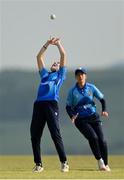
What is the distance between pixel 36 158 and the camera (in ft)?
49.0

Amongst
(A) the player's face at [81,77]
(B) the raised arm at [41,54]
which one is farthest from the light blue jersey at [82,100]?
(B) the raised arm at [41,54]

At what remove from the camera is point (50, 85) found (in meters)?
14.6

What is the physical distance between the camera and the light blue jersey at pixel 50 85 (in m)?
14.6

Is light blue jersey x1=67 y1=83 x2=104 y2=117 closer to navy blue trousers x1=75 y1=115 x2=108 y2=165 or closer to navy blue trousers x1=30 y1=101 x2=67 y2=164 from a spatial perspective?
navy blue trousers x1=75 y1=115 x2=108 y2=165

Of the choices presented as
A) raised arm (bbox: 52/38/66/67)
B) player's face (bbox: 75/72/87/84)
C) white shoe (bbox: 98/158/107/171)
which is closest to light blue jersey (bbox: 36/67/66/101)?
raised arm (bbox: 52/38/66/67)

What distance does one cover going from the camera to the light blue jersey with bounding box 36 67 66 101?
14.6 m

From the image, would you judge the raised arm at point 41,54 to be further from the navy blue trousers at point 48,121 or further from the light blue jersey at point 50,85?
the navy blue trousers at point 48,121

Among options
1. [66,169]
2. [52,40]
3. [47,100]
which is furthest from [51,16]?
[66,169]

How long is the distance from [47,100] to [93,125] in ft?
4.49

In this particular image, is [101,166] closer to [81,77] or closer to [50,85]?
[81,77]

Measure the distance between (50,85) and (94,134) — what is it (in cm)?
147

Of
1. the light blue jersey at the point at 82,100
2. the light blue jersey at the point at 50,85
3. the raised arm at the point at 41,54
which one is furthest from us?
the light blue jersey at the point at 82,100

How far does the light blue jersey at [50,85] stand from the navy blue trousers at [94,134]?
3.53 ft

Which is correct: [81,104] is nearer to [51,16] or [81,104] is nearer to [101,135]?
[101,135]
